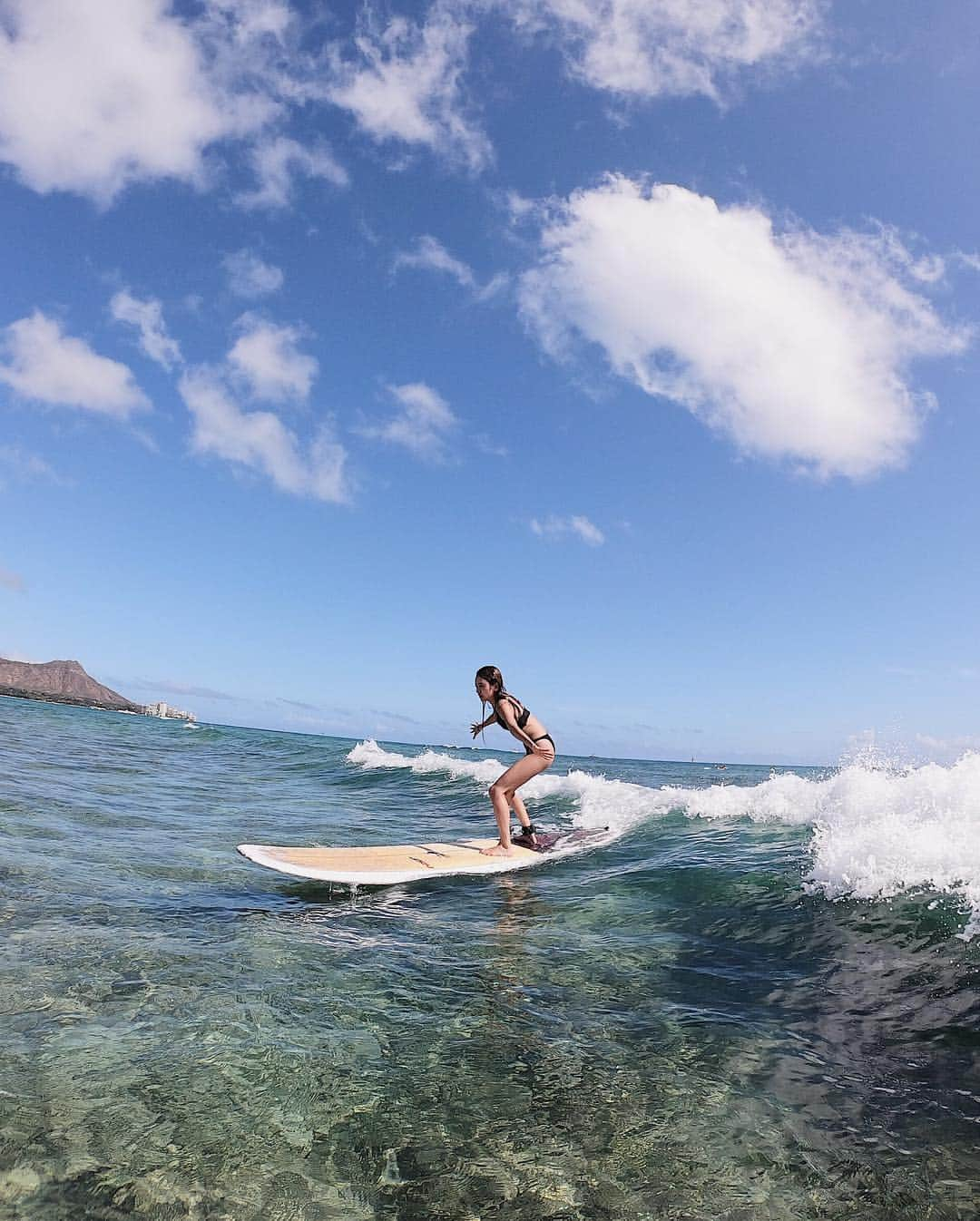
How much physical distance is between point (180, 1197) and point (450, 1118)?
141cm

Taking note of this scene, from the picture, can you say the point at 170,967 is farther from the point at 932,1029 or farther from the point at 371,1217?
the point at 932,1029

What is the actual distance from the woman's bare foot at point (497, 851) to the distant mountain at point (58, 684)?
146121 mm

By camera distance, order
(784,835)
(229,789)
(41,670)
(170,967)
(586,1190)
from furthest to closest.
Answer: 1. (41,670)
2. (229,789)
3. (784,835)
4. (170,967)
5. (586,1190)

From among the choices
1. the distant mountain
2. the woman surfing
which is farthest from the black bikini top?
the distant mountain

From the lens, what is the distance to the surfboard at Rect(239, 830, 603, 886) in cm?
907

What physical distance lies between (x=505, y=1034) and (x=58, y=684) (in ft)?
554

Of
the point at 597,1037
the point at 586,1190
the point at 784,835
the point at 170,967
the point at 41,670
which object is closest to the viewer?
the point at 586,1190

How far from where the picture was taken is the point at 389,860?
1002 cm

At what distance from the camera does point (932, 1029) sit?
5246 millimetres

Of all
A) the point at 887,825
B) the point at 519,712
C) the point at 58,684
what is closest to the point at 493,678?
the point at 519,712

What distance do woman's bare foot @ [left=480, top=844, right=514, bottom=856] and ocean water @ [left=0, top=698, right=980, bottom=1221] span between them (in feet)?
2.28

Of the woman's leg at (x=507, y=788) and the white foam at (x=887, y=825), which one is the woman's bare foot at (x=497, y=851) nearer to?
the woman's leg at (x=507, y=788)

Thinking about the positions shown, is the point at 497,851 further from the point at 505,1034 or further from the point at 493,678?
the point at 505,1034

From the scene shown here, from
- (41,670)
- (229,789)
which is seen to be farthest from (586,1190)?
(41,670)
